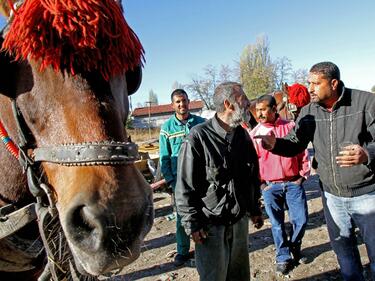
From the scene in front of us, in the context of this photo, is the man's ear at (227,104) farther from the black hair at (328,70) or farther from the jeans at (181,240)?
the jeans at (181,240)

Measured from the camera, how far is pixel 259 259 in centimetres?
474

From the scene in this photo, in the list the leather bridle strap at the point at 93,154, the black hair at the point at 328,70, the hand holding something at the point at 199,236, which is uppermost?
the black hair at the point at 328,70

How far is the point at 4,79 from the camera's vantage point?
147 cm

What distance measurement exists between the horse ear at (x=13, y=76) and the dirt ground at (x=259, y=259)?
3.46 metres

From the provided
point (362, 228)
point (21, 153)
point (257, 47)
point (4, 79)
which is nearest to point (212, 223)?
point (362, 228)

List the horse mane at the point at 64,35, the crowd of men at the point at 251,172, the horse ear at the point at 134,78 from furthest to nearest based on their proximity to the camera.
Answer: the crowd of men at the point at 251,172, the horse ear at the point at 134,78, the horse mane at the point at 64,35

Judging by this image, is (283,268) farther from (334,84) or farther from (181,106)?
(181,106)

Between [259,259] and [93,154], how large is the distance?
415 centimetres

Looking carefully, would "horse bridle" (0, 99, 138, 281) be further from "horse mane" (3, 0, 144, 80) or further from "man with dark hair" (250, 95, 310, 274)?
"man with dark hair" (250, 95, 310, 274)

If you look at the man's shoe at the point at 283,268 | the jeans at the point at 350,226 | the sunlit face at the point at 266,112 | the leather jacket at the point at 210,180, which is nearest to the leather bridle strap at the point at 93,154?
the leather jacket at the point at 210,180

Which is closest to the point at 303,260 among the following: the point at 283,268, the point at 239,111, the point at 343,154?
the point at 283,268

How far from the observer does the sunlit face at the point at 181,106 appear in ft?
15.8

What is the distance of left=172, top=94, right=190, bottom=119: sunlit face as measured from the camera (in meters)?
4.82

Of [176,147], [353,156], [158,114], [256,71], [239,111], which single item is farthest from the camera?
[158,114]
